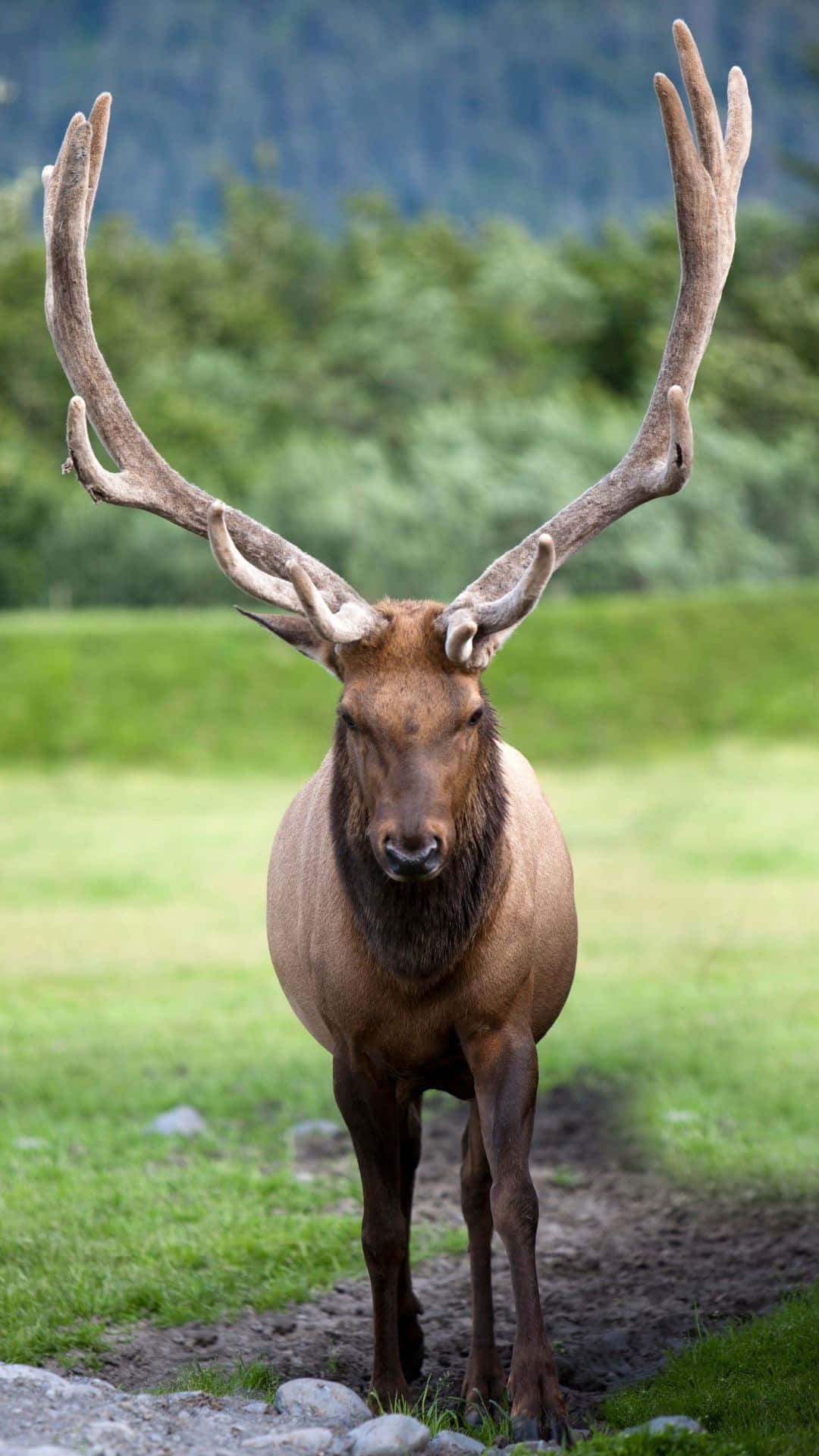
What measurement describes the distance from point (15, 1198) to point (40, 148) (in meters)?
176

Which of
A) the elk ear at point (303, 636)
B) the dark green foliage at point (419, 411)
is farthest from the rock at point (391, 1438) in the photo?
the dark green foliage at point (419, 411)

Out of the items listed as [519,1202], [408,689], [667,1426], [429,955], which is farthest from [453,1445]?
[408,689]

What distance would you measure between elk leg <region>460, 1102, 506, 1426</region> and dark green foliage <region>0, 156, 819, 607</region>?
102 feet

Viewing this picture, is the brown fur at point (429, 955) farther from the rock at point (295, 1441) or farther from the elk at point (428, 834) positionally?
the rock at point (295, 1441)

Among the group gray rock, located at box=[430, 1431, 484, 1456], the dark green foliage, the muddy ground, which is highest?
the dark green foliage

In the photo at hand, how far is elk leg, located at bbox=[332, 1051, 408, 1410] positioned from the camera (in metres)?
5.74

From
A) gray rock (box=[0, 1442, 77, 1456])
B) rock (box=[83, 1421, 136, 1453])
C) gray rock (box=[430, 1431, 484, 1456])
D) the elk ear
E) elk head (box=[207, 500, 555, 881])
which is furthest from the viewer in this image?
the elk ear

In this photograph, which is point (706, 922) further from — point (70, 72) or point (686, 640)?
point (70, 72)

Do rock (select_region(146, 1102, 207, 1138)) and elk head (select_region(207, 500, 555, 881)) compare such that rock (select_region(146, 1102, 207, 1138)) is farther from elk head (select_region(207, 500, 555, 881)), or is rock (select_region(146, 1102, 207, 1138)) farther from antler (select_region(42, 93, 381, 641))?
elk head (select_region(207, 500, 555, 881))

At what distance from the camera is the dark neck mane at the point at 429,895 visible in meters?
5.57

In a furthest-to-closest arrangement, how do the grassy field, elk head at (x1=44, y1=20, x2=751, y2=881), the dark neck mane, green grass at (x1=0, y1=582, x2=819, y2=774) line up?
green grass at (x1=0, y1=582, x2=819, y2=774) → the grassy field → the dark neck mane → elk head at (x1=44, y1=20, x2=751, y2=881)

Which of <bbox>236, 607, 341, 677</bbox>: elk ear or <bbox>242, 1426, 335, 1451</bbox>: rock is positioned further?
<bbox>236, 607, 341, 677</bbox>: elk ear

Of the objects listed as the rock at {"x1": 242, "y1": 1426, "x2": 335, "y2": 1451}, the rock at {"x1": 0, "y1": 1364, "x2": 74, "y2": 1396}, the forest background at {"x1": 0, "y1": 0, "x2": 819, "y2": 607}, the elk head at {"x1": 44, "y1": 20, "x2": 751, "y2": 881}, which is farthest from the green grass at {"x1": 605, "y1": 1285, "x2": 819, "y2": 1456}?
the forest background at {"x1": 0, "y1": 0, "x2": 819, "y2": 607}

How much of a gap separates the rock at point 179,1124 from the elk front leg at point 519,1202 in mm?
4517
